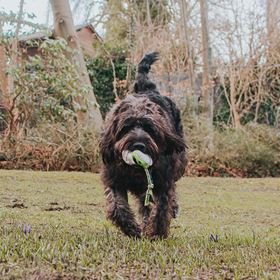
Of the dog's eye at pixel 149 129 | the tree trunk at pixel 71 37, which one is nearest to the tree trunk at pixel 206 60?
the tree trunk at pixel 71 37

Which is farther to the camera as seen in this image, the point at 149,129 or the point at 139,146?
the point at 149,129

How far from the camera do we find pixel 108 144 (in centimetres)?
484

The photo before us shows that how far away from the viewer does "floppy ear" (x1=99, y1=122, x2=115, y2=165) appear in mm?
4805

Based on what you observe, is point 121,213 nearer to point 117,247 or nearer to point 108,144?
point 108,144

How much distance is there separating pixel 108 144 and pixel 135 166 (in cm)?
42

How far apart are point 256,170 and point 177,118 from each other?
1085 centimetres

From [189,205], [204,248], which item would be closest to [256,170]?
[189,205]

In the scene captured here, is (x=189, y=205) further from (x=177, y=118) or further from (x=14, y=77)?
(x=14, y=77)

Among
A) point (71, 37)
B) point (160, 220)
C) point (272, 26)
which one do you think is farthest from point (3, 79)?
point (160, 220)

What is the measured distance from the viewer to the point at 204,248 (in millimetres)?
3992

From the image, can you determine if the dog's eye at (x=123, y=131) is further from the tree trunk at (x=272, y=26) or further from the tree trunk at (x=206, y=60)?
the tree trunk at (x=272, y=26)

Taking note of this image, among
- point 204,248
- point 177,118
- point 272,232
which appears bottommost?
point 272,232

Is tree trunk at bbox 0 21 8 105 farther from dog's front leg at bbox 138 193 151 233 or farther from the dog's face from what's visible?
the dog's face

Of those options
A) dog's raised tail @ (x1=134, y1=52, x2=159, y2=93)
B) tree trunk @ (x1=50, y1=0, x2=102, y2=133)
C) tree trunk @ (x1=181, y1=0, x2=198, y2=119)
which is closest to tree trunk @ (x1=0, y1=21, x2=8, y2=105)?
tree trunk @ (x1=50, y1=0, x2=102, y2=133)
